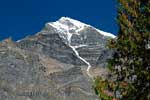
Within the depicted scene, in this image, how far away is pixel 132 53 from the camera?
2881 cm

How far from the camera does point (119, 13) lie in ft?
96.8

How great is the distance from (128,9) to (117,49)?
2009mm

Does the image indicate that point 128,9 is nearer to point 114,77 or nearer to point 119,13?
point 119,13

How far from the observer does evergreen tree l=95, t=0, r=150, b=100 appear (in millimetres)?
28366

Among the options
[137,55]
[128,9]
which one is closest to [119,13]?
[128,9]

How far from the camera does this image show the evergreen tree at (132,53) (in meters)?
28.4

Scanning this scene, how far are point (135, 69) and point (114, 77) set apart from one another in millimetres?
1617

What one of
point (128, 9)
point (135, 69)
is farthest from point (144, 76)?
point (128, 9)

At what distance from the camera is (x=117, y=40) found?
1153 inches

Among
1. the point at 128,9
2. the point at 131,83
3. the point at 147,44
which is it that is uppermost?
the point at 128,9

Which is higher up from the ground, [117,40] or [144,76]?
[117,40]

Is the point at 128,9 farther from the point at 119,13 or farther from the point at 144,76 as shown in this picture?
the point at 144,76

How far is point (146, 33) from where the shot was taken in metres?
28.7

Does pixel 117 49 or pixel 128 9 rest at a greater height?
pixel 128 9
